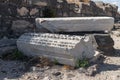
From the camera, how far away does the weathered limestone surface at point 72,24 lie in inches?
334

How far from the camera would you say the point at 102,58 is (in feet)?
26.1

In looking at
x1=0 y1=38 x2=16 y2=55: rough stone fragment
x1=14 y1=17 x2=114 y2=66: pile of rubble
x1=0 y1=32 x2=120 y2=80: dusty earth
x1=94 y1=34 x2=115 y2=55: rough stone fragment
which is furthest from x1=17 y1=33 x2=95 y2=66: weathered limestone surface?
x1=94 y1=34 x2=115 y2=55: rough stone fragment

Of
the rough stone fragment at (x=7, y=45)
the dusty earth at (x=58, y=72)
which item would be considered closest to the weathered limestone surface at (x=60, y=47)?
the dusty earth at (x=58, y=72)

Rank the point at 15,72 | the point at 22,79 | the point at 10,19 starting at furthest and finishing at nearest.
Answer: the point at 10,19
the point at 15,72
the point at 22,79

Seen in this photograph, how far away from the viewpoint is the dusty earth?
21.9ft

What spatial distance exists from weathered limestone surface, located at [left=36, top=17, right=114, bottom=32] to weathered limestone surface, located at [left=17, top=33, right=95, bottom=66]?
0.59 meters

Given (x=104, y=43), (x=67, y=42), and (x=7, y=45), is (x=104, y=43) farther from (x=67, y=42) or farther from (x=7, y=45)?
(x=7, y=45)

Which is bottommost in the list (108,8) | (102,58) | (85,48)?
(108,8)

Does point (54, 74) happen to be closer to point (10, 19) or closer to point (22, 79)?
point (22, 79)

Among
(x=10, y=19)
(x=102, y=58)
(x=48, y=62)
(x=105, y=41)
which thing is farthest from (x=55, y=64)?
(x=10, y=19)

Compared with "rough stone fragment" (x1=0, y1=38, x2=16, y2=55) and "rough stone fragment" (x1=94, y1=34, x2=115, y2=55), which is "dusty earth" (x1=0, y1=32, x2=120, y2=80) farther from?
"rough stone fragment" (x1=94, y1=34, x2=115, y2=55)

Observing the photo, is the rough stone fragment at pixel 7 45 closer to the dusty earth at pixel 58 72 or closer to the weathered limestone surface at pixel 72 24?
the dusty earth at pixel 58 72

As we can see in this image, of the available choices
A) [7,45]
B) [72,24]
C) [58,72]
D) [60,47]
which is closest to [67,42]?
[60,47]

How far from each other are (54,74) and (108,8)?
37.5 ft
